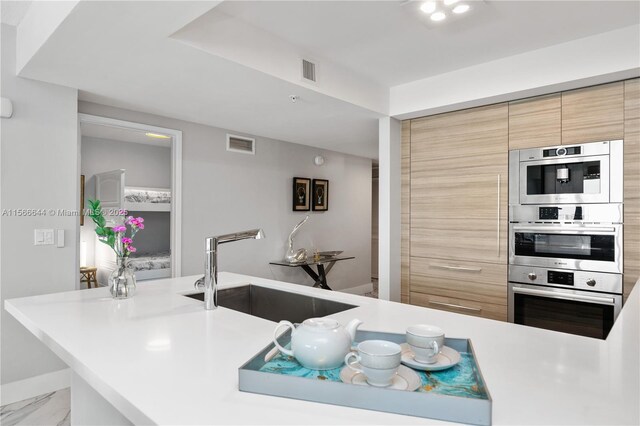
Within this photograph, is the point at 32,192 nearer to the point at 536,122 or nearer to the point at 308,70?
the point at 308,70

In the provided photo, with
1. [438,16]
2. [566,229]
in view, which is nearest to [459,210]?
[566,229]

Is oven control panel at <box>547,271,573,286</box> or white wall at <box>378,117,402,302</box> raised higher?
white wall at <box>378,117,402,302</box>

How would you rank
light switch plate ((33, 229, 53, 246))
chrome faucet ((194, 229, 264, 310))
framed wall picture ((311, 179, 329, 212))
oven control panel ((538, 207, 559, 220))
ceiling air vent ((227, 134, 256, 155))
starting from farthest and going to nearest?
framed wall picture ((311, 179, 329, 212)), ceiling air vent ((227, 134, 256, 155)), oven control panel ((538, 207, 559, 220)), light switch plate ((33, 229, 53, 246)), chrome faucet ((194, 229, 264, 310))

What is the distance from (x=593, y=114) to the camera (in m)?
2.72

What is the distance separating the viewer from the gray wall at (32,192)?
2.60m

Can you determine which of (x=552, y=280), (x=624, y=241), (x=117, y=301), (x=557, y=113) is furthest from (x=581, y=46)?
(x=117, y=301)

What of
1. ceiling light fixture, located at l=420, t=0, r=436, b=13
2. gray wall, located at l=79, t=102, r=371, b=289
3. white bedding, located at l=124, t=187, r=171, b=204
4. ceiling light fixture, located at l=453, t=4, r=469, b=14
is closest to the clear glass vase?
white bedding, located at l=124, t=187, r=171, b=204

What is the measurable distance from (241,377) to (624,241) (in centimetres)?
273

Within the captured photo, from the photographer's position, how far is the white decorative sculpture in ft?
15.9

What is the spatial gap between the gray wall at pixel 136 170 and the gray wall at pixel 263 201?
0.20 m

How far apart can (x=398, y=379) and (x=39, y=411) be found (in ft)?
8.74

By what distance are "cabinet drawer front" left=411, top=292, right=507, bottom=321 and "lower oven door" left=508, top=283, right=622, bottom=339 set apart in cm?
9

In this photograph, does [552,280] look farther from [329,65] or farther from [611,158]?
[329,65]

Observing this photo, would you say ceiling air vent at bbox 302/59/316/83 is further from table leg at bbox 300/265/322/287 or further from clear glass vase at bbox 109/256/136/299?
table leg at bbox 300/265/322/287
